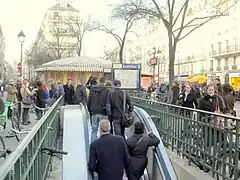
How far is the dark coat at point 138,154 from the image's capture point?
24.2ft

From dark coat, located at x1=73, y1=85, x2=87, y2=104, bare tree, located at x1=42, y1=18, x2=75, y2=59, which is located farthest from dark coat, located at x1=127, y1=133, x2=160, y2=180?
bare tree, located at x1=42, y1=18, x2=75, y2=59

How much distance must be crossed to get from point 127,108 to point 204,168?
138 inches

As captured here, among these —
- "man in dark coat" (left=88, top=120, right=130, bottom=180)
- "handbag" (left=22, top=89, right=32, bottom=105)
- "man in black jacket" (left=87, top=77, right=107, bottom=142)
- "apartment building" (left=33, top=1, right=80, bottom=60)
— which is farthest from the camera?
"apartment building" (left=33, top=1, right=80, bottom=60)

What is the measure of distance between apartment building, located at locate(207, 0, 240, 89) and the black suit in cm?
5434

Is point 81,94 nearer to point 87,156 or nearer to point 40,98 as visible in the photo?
point 40,98

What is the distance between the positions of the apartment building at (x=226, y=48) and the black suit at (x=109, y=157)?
54.3m

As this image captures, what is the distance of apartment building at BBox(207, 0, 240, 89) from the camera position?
216 ft

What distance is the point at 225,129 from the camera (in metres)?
6.30

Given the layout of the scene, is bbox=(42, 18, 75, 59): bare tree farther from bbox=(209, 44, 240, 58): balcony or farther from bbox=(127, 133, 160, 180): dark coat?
bbox=(127, 133, 160, 180): dark coat

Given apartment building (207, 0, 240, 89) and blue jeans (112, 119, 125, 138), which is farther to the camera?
apartment building (207, 0, 240, 89)

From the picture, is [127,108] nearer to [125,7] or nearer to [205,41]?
→ [125,7]

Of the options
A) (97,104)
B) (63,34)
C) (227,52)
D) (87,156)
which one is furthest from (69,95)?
(227,52)

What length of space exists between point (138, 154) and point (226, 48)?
65548mm

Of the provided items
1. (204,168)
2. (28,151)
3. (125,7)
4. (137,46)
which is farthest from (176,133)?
(137,46)
